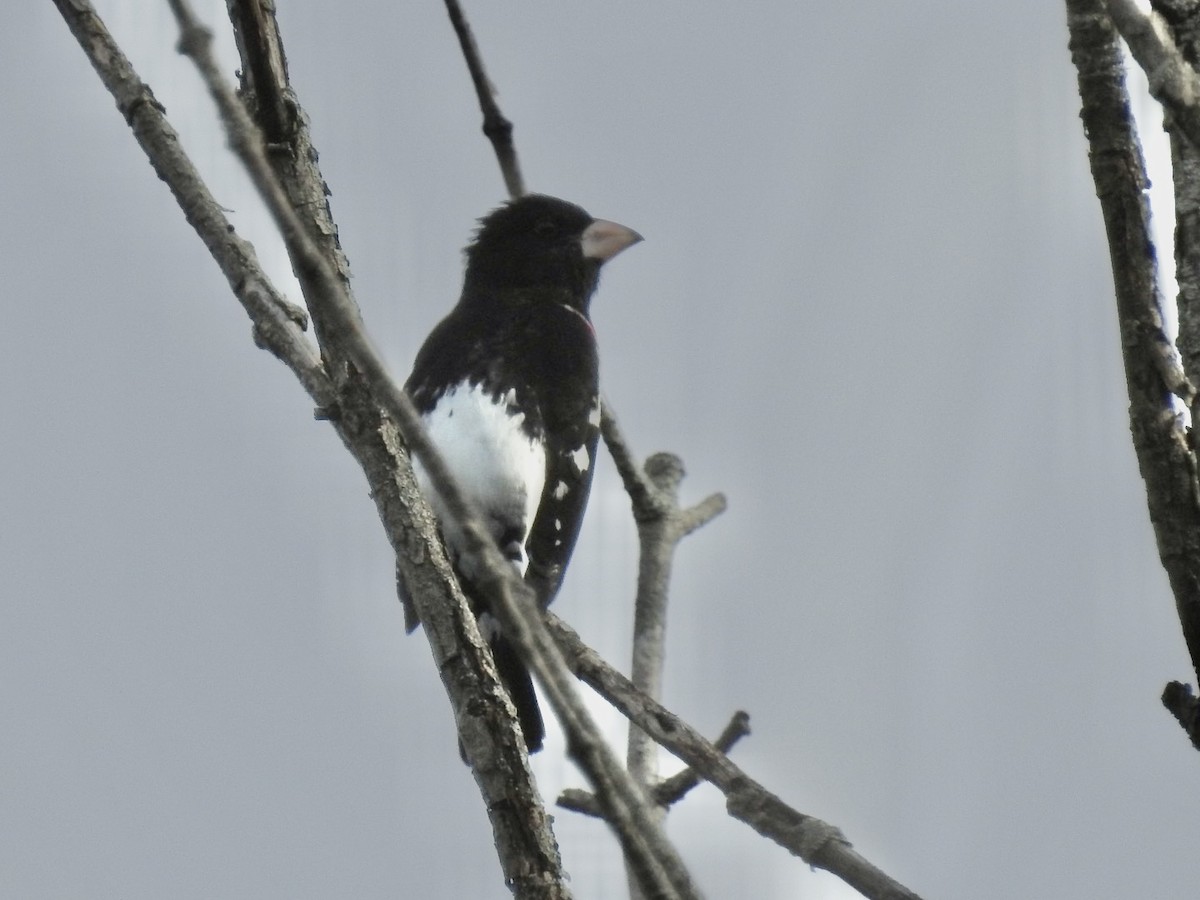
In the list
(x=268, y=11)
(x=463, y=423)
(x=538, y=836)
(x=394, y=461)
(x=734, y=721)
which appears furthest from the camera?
(x=463, y=423)

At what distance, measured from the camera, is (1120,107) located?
250 cm

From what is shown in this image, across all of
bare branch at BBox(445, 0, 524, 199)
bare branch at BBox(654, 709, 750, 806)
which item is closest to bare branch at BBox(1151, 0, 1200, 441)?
bare branch at BBox(654, 709, 750, 806)

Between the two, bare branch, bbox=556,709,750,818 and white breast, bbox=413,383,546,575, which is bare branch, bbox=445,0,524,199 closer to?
white breast, bbox=413,383,546,575

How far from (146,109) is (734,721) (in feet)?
4.82

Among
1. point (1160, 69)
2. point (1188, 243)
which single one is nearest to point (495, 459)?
point (1188, 243)

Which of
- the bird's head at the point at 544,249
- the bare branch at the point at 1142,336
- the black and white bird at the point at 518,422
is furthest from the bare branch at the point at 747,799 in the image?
the bird's head at the point at 544,249

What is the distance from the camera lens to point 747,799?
2.56 metres

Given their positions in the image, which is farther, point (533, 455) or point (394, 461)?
point (533, 455)

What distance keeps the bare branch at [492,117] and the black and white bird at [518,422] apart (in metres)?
0.80

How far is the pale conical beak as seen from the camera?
18.8 feet

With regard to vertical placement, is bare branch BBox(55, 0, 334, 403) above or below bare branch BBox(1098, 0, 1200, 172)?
above

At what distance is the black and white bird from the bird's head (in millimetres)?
47

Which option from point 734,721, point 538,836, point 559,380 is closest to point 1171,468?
point 734,721

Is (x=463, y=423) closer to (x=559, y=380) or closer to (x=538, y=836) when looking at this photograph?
(x=559, y=380)
